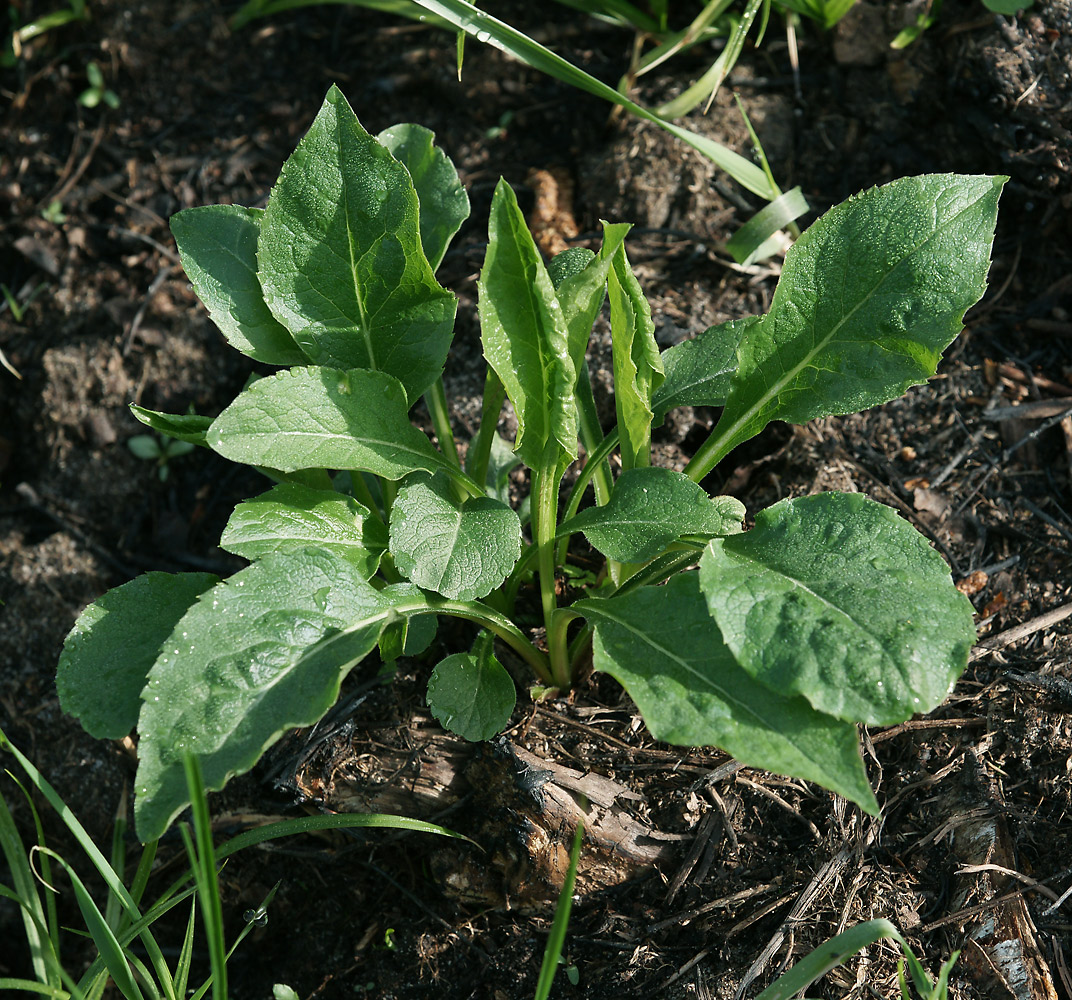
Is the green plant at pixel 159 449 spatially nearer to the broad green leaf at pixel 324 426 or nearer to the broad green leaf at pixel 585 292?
the broad green leaf at pixel 324 426

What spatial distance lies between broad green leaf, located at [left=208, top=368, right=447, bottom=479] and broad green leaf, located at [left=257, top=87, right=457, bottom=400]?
0.12 metres

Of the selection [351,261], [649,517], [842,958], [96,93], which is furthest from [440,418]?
[96,93]

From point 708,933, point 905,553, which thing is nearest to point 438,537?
point 905,553

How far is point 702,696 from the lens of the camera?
1336 mm

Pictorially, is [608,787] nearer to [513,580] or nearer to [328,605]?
[513,580]

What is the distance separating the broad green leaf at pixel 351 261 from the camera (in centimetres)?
157

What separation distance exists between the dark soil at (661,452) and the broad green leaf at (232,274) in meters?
0.54

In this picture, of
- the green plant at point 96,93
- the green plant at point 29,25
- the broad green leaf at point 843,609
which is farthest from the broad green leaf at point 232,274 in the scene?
the green plant at point 29,25

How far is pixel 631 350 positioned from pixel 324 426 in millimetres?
536

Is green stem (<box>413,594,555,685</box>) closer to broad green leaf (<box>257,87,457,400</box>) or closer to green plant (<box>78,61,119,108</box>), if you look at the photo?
broad green leaf (<box>257,87,457,400</box>)

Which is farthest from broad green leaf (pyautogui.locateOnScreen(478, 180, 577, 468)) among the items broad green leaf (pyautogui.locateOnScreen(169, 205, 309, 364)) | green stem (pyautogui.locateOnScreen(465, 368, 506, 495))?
broad green leaf (pyautogui.locateOnScreen(169, 205, 309, 364))

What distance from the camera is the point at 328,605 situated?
1443mm

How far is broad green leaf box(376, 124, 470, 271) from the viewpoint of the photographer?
1781 millimetres

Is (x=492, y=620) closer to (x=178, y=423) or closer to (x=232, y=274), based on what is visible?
(x=178, y=423)
